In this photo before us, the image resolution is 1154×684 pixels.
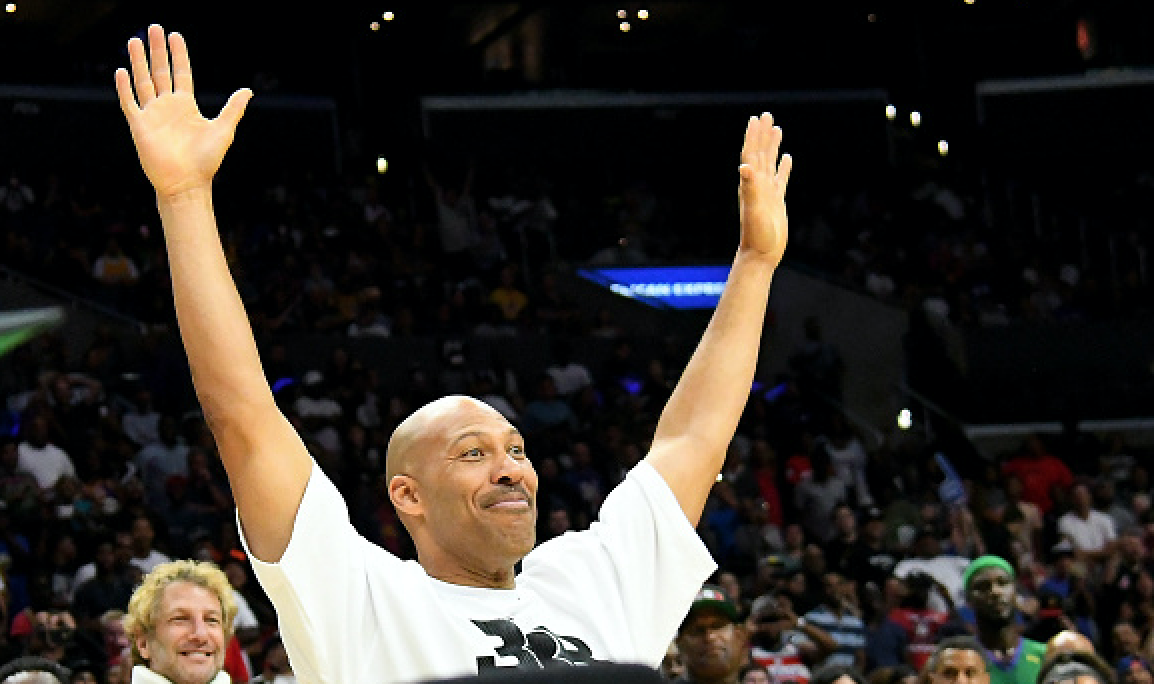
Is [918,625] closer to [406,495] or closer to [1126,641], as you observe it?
[1126,641]

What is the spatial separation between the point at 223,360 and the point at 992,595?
5350 millimetres

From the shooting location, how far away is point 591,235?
63.3 ft

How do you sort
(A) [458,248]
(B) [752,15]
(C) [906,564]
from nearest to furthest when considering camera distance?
(C) [906,564] < (A) [458,248] < (B) [752,15]

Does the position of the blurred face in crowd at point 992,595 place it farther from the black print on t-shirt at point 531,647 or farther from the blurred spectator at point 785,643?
the black print on t-shirt at point 531,647

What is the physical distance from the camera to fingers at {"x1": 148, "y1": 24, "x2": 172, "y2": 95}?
9.92 ft

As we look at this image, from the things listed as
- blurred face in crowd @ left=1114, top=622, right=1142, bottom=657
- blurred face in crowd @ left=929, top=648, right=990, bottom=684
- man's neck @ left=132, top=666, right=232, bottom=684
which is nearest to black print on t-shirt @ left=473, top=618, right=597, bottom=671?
man's neck @ left=132, top=666, right=232, bottom=684

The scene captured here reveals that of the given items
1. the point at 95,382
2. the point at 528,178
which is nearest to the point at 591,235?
the point at 528,178

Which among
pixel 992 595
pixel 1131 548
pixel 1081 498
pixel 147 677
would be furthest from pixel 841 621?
pixel 147 677

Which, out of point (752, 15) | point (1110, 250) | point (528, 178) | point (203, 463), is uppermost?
point (752, 15)

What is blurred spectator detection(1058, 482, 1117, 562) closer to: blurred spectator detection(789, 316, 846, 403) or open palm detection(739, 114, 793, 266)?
blurred spectator detection(789, 316, 846, 403)

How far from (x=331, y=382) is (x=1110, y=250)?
27.3 feet

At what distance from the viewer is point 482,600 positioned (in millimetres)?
3072

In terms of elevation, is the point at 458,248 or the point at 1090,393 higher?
the point at 458,248

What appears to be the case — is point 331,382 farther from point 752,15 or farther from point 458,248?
point 752,15
